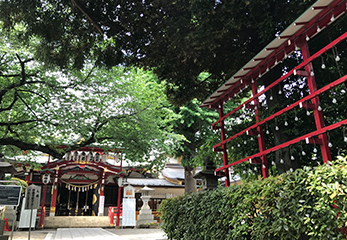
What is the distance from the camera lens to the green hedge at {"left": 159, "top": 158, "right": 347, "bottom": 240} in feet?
9.87

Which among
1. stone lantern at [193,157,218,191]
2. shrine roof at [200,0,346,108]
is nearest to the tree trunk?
stone lantern at [193,157,218,191]

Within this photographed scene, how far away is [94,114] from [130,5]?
489cm

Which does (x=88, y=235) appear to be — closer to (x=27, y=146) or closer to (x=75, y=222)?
(x=27, y=146)

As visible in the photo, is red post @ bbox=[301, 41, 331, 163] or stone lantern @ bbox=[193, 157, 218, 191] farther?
stone lantern @ bbox=[193, 157, 218, 191]

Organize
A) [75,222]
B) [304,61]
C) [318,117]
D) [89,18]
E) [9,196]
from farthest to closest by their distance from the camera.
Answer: [75,222], [9,196], [89,18], [304,61], [318,117]

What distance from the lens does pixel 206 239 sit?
5.34 meters

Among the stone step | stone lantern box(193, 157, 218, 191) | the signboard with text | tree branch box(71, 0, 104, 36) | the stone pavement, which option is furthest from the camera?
the stone step

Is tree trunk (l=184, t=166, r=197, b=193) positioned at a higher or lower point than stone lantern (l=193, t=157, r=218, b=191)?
higher

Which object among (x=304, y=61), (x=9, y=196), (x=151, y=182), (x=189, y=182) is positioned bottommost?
(x=9, y=196)

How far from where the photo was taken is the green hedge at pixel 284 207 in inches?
118

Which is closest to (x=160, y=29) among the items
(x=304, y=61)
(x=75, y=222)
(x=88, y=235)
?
(x=304, y=61)

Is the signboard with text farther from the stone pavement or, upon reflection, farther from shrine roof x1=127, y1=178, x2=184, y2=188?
shrine roof x1=127, y1=178, x2=184, y2=188

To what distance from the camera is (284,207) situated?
3510 mm

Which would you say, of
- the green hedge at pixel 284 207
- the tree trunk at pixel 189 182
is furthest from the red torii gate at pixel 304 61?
the tree trunk at pixel 189 182
